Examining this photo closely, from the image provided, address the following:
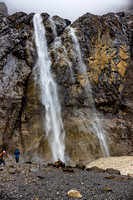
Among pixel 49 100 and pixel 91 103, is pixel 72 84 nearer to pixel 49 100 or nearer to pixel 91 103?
pixel 91 103

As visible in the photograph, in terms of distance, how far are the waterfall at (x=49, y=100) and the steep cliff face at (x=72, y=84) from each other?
78cm

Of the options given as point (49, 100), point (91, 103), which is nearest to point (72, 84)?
point (91, 103)

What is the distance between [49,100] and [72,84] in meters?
4.75

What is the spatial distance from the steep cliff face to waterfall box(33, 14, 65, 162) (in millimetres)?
778

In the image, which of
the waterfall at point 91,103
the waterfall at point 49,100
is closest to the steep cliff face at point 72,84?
the waterfall at point 91,103

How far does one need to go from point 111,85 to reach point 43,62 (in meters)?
12.9

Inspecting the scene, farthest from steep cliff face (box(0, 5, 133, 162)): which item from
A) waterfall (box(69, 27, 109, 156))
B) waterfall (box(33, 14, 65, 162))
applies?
waterfall (box(33, 14, 65, 162))

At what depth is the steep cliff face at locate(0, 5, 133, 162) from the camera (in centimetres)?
2288

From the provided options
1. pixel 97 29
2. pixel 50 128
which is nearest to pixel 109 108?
pixel 50 128

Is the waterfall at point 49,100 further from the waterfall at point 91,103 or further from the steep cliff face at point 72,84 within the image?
the waterfall at point 91,103

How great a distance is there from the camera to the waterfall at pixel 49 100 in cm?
2302

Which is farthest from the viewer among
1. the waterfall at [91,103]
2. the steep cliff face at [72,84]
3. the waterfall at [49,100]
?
the waterfall at [49,100]

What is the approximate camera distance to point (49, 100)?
25.9 meters

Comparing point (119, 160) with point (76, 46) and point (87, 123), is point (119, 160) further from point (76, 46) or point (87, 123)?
point (76, 46)
